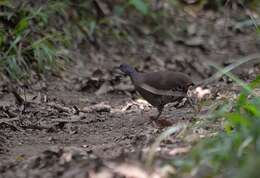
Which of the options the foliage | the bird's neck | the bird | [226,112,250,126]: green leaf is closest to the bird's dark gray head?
the bird's neck

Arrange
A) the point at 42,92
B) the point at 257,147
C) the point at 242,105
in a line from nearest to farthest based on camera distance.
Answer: the point at 257,147, the point at 242,105, the point at 42,92

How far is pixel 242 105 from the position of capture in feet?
14.3

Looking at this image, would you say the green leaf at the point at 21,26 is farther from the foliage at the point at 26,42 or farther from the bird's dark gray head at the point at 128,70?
the bird's dark gray head at the point at 128,70

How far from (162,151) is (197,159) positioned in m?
0.60

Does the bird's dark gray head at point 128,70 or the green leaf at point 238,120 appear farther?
the bird's dark gray head at point 128,70

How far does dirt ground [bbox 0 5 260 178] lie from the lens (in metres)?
4.04

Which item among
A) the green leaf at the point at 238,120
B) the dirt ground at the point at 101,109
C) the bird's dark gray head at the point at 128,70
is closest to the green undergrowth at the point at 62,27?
the dirt ground at the point at 101,109

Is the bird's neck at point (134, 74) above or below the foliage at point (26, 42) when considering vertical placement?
below

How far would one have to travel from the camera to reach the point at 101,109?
6.88 m

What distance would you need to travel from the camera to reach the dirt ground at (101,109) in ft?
13.2

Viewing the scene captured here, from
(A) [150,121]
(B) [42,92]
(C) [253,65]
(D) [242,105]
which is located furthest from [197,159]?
(C) [253,65]

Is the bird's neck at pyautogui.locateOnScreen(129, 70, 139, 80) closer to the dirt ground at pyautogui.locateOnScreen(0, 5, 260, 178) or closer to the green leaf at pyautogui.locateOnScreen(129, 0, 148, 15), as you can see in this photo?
the dirt ground at pyautogui.locateOnScreen(0, 5, 260, 178)

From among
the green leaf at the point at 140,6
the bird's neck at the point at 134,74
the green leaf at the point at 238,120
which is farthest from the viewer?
the green leaf at the point at 140,6

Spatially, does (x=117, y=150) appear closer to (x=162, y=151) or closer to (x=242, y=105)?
(x=162, y=151)
